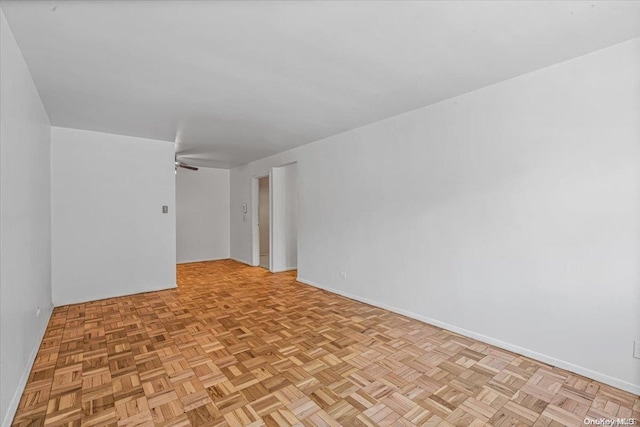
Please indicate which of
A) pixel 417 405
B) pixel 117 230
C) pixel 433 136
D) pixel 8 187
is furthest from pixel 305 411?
pixel 117 230

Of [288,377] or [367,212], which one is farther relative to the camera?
[367,212]

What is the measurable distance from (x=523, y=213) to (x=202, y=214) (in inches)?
258

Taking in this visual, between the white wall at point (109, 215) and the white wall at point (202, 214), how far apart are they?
240 cm

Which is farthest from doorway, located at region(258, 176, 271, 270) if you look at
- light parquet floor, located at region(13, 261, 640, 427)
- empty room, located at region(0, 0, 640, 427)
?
light parquet floor, located at region(13, 261, 640, 427)

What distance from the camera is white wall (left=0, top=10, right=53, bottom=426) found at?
5.63 ft

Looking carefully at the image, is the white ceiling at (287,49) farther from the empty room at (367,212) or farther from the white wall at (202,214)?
the white wall at (202,214)

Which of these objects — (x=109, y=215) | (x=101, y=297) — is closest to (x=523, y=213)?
(x=109, y=215)

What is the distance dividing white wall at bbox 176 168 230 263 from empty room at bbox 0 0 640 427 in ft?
9.29

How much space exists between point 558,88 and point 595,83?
217mm

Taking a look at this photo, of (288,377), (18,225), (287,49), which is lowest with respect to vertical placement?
(288,377)

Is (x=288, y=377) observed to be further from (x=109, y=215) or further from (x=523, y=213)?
(x=109, y=215)

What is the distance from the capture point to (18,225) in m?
2.07

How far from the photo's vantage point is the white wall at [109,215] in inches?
154

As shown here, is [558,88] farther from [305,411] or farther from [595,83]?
[305,411]
